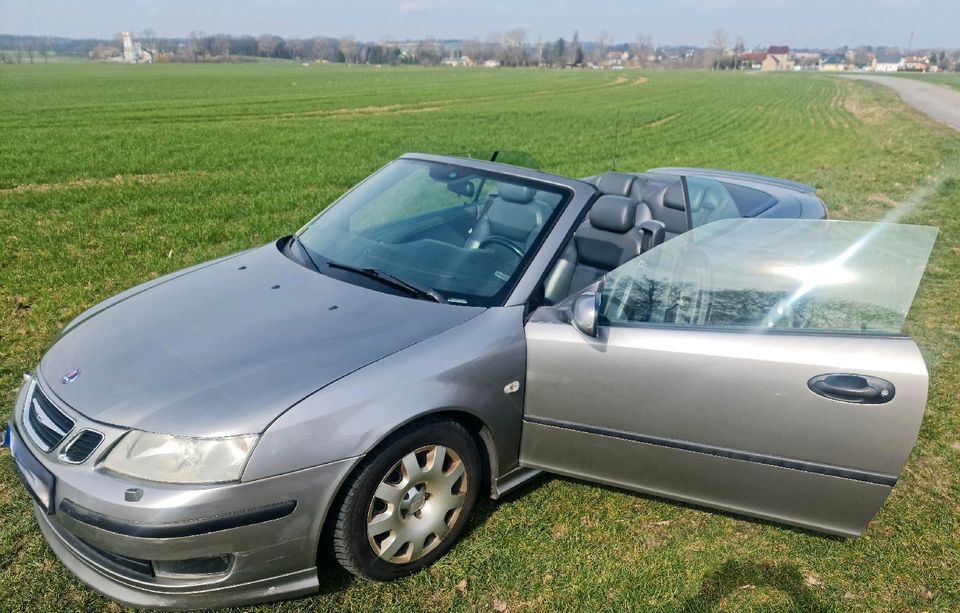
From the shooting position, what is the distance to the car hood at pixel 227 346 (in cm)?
233

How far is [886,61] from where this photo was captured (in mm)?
175750

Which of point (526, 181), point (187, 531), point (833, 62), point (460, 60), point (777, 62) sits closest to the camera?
point (187, 531)

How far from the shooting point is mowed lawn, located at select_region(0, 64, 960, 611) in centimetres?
277

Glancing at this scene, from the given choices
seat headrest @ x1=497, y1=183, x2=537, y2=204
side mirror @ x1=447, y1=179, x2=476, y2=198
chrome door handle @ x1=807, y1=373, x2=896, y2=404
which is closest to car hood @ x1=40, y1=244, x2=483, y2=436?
seat headrest @ x1=497, y1=183, x2=537, y2=204

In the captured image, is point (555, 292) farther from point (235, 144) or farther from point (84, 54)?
point (84, 54)

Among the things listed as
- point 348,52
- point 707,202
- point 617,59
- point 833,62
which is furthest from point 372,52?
point 707,202

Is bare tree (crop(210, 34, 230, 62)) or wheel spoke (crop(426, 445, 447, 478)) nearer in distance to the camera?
wheel spoke (crop(426, 445, 447, 478))

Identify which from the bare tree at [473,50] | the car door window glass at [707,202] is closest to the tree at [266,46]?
the bare tree at [473,50]

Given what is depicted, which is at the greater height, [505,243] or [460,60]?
[505,243]

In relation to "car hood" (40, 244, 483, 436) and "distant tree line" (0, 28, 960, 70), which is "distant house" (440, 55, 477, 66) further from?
"car hood" (40, 244, 483, 436)

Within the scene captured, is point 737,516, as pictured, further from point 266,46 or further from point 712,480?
point 266,46

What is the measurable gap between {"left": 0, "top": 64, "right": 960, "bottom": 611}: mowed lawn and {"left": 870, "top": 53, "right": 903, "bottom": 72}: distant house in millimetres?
173587

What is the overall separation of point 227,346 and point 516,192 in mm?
1609

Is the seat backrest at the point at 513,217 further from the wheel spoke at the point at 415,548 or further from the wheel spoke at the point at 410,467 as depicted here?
A: the wheel spoke at the point at 415,548
